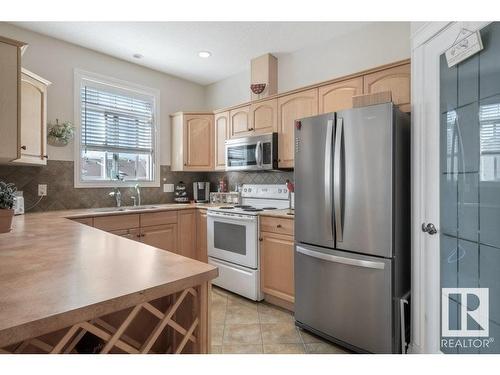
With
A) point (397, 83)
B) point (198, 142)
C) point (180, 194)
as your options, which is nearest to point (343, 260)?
point (397, 83)

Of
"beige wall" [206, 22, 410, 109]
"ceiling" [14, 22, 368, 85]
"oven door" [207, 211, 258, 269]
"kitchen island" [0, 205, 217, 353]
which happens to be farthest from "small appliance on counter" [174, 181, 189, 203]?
"kitchen island" [0, 205, 217, 353]

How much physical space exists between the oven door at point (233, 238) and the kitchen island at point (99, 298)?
1.61 m

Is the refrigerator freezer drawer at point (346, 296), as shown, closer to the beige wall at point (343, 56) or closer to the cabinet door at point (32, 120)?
the beige wall at point (343, 56)

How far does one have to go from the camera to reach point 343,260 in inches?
75.7

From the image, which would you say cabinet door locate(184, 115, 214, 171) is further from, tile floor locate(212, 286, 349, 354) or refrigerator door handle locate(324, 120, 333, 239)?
refrigerator door handle locate(324, 120, 333, 239)

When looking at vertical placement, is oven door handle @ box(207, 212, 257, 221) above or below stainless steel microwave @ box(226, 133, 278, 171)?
below

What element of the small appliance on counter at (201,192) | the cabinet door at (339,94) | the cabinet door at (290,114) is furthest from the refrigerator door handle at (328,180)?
the small appliance on counter at (201,192)

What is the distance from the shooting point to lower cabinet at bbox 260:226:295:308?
2512 millimetres

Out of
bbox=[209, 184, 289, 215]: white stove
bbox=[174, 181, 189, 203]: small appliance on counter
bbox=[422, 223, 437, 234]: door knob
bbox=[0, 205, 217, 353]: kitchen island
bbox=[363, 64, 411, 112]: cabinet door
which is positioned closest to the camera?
bbox=[0, 205, 217, 353]: kitchen island

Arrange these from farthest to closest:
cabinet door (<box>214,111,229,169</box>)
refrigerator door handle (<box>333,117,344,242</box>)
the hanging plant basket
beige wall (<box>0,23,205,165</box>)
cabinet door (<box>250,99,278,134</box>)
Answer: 1. cabinet door (<box>214,111,229,169</box>)
2. cabinet door (<box>250,99,278,134</box>)
3. the hanging plant basket
4. beige wall (<box>0,23,205,165</box>)
5. refrigerator door handle (<box>333,117,344,242</box>)

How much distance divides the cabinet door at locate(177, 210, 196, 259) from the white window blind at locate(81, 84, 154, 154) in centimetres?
111

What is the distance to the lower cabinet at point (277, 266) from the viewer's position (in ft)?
8.24
